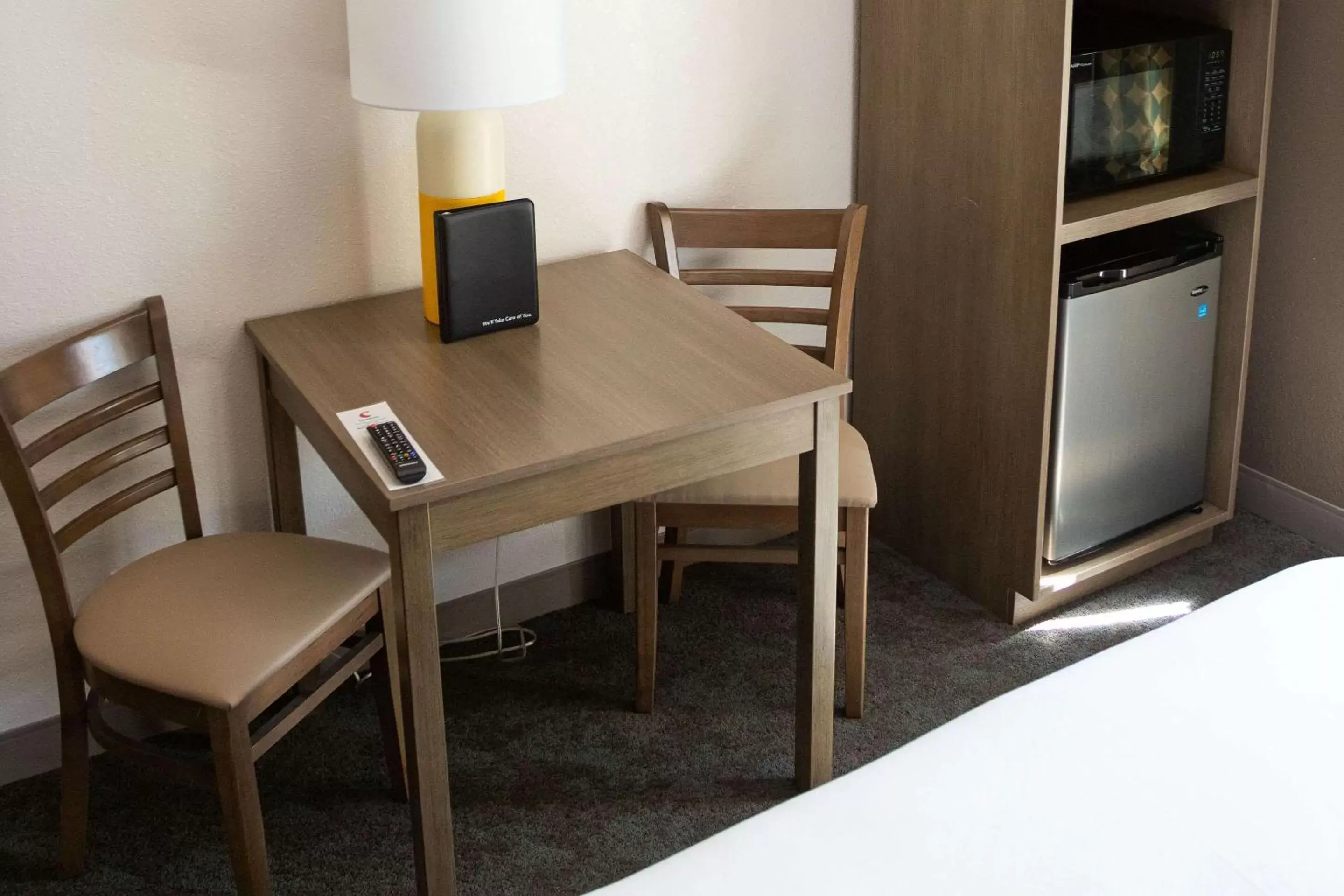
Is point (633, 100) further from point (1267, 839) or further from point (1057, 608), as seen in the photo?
point (1267, 839)

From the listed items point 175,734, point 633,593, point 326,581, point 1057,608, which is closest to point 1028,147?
point 1057,608

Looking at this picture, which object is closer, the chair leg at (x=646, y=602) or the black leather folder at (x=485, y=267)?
the black leather folder at (x=485, y=267)

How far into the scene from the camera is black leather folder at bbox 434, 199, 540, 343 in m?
2.12

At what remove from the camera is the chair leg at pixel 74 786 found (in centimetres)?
207

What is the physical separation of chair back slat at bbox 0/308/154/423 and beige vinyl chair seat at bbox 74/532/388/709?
28 cm

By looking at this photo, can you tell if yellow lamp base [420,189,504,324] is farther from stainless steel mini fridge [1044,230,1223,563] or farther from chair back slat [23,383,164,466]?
stainless steel mini fridge [1044,230,1223,563]

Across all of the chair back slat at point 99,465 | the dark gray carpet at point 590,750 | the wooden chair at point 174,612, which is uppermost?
the chair back slat at point 99,465

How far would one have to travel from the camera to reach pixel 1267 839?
1302 millimetres

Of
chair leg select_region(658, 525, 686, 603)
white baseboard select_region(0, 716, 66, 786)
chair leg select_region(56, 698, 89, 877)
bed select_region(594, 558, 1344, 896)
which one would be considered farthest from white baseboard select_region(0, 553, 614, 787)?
bed select_region(594, 558, 1344, 896)

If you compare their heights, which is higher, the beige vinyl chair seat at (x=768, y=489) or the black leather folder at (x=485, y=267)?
the black leather folder at (x=485, y=267)

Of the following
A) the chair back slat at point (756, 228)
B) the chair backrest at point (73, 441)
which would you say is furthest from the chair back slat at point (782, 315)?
the chair backrest at point (73, 441)

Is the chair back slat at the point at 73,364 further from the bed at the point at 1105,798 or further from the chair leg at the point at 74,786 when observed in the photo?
the bed at the point at 1105,798

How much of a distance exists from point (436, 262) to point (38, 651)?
954 millimetres

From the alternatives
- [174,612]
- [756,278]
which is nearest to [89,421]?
[174,612]
